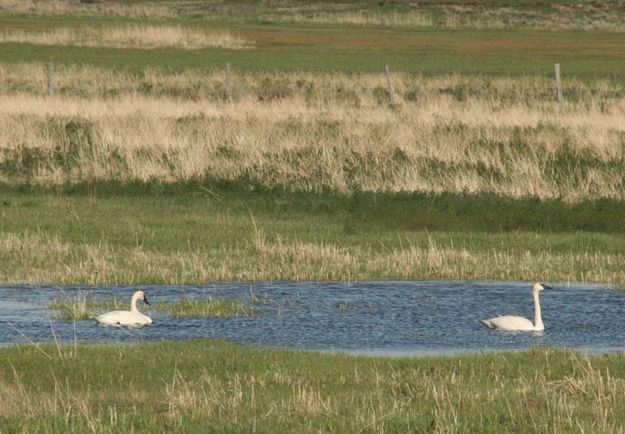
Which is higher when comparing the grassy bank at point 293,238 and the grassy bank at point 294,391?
the grassy bank at point 294,391

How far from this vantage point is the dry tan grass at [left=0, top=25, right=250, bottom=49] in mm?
69250

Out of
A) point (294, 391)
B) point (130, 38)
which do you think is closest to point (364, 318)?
point (294, 391)

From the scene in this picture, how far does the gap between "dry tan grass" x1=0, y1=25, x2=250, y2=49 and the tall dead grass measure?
2792 cm

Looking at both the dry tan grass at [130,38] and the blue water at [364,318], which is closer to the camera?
the blue water at [364,318]

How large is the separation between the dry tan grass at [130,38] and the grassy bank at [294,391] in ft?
184

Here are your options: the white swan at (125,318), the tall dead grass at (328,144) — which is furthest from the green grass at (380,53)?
the white swan at (125,318)

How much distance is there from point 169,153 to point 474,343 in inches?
645

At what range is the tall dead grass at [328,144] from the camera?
1146 inches

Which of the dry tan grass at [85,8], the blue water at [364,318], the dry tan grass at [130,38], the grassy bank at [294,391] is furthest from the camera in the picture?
the dry tan grass at [85,8]

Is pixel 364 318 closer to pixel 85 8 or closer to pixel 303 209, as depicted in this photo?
pixel 303 209

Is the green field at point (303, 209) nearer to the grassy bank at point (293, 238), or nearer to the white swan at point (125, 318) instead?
the grassy bank at point (293, 238)

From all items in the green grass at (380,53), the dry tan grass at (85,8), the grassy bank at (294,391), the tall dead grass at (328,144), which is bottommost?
the dry tan grass at (85,8)

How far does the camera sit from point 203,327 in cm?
1645

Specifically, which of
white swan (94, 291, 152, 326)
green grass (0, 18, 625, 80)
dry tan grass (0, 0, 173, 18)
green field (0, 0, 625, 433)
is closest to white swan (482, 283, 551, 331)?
green field (0, 0, 625, 433)
